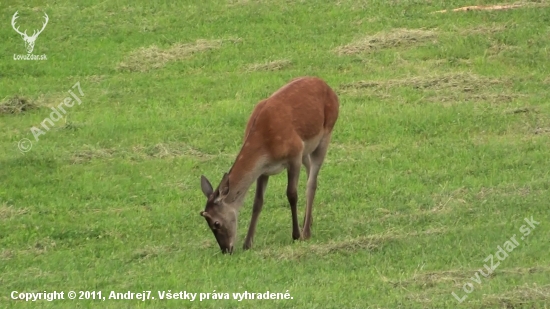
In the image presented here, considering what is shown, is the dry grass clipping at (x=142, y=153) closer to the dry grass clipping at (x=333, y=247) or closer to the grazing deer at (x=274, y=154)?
the grazing deer at (x=274, y=154)

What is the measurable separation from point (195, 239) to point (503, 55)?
371 inches

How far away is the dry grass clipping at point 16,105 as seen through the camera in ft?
63.0

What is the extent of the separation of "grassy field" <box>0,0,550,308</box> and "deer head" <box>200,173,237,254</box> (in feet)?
0.88

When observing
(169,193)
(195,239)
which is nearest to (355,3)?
(169,193)

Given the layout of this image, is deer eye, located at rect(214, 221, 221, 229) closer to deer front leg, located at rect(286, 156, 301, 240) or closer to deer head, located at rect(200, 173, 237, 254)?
deer head, located at rect(200, 173, 237, 254)

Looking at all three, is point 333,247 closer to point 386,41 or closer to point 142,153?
point 142,153

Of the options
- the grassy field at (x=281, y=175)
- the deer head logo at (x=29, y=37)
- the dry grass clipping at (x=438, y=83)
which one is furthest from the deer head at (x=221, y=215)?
the deer head logo at (x=29, y=37)

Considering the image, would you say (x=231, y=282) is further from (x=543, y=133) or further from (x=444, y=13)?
(x=444, y=13)

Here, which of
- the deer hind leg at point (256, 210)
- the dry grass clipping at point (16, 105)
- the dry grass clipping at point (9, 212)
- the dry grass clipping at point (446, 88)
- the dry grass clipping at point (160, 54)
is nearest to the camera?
the deer hind leg at point (256, 210)

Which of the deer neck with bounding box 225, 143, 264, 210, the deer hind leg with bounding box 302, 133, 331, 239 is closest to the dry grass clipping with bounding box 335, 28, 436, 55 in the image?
the deer hind leg with bounding box 302, 133, 331, 239

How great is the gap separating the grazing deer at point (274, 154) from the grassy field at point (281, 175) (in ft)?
1.19

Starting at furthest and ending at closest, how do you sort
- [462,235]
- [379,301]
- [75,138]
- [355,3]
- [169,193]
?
[355,3], [75,138], [169,193], [462,235], [379,301]

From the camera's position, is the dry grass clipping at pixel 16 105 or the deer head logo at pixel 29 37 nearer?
the dry grass clipping at pixel 16 105

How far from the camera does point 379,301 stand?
972 centimetres
